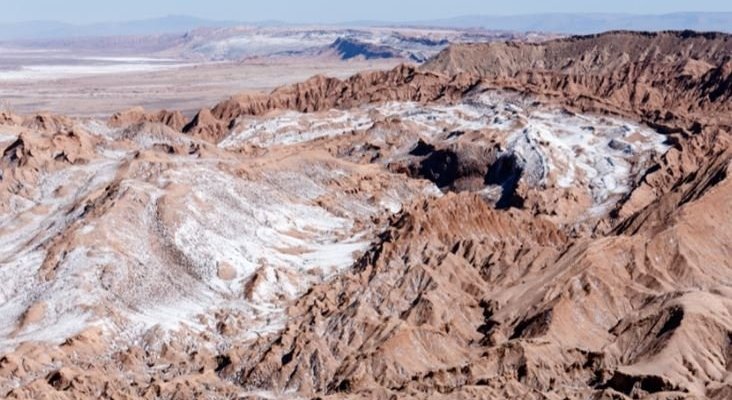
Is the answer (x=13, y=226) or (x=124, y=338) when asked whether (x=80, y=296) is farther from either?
(x=13, y=226)

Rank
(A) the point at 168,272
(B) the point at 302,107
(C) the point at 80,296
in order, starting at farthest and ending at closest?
(B) the point at 302,107
(A) the point at 168,272
(C) the point at 80,296

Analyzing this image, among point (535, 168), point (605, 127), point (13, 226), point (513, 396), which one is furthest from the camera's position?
point (605, 127)

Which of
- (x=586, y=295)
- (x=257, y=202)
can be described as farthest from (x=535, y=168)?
(x=586, y=295)

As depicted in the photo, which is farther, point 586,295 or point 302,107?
point 302,107

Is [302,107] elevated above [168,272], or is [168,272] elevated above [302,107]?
[168,272]

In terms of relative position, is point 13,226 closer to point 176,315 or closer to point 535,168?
point 176,315

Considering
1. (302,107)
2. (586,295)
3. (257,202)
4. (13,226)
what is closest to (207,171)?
(257,202)
